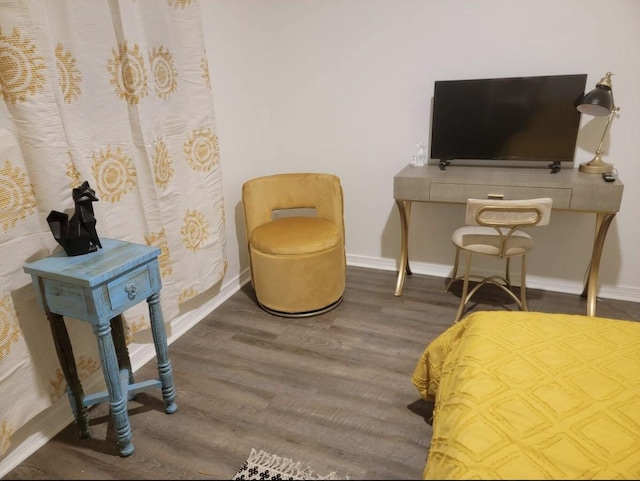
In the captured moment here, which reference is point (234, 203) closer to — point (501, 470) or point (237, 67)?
point (237, 67)

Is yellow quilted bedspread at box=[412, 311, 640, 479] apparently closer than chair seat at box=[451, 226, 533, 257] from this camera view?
Yes

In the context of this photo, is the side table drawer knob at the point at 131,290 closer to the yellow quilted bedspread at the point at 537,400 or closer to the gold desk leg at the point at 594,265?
the yellow quilted bedspread at the point at 537,400

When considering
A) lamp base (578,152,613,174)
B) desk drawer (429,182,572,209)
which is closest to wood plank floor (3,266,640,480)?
desk drawer (429,182,572,209)

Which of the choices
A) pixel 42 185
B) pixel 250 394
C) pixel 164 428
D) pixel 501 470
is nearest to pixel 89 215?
pixel 42 185

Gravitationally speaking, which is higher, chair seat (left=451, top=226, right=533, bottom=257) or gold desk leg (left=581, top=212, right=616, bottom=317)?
chair seat (left=451, top=226, right=533, bottom=257)

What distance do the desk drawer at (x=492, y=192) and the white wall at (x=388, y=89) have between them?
0.44 meters

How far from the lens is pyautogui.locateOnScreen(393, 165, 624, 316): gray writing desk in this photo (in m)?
2.23

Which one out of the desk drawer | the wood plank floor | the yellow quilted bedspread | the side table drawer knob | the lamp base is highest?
the lamp base

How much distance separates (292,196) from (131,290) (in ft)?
4.77

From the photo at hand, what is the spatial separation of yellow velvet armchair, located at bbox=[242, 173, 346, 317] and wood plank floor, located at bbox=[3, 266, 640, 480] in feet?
0.41

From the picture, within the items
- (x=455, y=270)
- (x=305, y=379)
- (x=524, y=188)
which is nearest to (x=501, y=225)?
(x=524, y=188)

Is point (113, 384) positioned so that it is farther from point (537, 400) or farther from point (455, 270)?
point (455, 270)

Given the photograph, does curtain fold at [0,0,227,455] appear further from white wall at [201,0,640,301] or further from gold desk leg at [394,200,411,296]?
gold desk leg at [394,200,411,296]

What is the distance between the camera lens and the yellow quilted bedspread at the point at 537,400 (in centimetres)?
88
